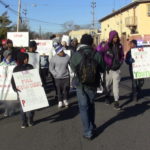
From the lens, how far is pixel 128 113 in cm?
955

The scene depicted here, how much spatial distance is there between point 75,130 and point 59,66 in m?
2.74

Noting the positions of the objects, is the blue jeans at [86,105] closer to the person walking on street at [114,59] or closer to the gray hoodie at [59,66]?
the person walking on street at [114,59]

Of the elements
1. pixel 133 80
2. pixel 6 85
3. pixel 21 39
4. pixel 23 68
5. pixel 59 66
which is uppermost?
pixel 21 39

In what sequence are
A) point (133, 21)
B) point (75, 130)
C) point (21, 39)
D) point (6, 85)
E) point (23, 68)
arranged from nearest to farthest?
point (75, 130) < point (23, 68) < point (6, 85) < point (21, 39) < point (133, 21)

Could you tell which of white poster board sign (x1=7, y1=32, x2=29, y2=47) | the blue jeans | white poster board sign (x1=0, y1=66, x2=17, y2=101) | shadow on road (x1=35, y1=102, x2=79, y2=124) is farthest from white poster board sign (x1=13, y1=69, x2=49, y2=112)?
white poster board sign (x1=7, y1=32, x2=29, y2=47)

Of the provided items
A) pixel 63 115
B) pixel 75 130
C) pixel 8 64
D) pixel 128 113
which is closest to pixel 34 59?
pixel 8 64

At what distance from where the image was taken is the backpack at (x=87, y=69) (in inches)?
277

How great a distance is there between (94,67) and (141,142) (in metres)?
1.56

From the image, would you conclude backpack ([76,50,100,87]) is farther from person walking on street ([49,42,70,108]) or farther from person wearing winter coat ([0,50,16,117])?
person walking on street ([49,42,70,108])

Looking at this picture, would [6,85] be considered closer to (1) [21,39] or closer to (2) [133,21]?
(1) [21,39]

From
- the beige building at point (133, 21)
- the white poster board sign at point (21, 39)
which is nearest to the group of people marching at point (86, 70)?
the white poster board sign at point (21, 39)

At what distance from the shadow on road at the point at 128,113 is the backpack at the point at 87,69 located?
1.23 metres

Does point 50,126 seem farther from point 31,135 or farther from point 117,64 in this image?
point 117,64

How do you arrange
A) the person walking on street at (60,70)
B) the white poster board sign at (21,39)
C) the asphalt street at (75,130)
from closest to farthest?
1. the asphalt street at (75,130)
2. the person walking on street at (60,70)
3. the white poster board sign at (21,39)
